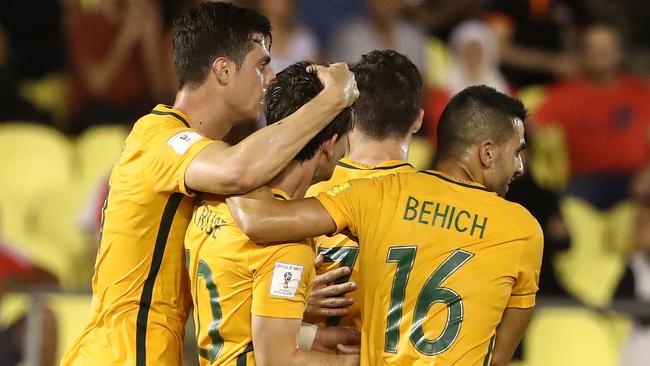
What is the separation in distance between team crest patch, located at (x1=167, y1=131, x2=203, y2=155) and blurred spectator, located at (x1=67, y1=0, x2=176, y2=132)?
5.78m

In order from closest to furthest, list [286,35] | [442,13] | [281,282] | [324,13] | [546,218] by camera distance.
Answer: [281,282] < [546,218] < [286,35] < [324,13] < [442,13]

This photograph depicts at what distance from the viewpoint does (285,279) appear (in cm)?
347

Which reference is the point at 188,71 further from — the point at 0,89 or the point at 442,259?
the point at 0,89

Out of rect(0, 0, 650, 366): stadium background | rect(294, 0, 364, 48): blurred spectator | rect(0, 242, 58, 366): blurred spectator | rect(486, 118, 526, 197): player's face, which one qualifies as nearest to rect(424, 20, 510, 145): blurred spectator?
rect(0, 0, 650, 366): stadium background

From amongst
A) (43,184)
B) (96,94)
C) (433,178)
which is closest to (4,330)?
(43,184)

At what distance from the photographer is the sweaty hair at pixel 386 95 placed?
13.8 ft

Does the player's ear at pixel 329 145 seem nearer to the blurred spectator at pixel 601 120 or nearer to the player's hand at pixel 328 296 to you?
the player's hand at pixel 328 296

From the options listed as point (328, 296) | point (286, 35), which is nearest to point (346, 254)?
point (328, 296)

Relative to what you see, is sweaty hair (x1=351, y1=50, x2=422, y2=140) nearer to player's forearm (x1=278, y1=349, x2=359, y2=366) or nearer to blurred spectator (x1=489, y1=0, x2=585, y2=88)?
player's forearm (x1=278, y1=349, x2=359, y2=366)

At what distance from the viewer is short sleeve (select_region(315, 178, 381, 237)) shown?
3617mm

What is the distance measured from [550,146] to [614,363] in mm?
2564

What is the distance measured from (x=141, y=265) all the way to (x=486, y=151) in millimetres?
1206

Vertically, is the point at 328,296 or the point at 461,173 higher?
the point at 461,173

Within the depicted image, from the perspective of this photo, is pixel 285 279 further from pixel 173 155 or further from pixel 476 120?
pixel 476 120
